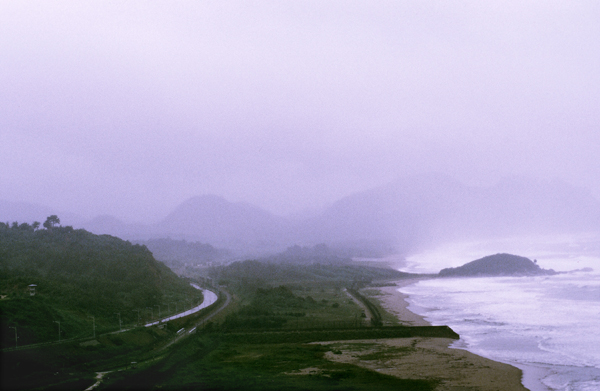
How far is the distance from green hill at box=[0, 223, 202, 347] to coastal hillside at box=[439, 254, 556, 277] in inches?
3670

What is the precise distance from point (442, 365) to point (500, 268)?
119326 millimetres

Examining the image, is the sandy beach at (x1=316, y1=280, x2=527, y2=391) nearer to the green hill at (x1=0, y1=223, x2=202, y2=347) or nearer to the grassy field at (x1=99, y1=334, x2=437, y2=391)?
the grassy field at (x1=99, y1=334, x2=437, y2=391)

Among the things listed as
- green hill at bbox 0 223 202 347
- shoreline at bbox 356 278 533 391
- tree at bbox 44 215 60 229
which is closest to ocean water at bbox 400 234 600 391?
shoreline at bbox 356 278 533 391

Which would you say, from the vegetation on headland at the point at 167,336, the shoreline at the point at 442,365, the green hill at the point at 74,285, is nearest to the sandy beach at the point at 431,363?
the shoreline at the point at 442,365

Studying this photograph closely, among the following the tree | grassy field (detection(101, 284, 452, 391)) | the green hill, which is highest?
the tree

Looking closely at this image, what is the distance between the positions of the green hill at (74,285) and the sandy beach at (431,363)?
3020 centimetres

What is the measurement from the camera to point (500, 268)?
496 feet

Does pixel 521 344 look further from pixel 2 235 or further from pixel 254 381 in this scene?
pixel 2 235

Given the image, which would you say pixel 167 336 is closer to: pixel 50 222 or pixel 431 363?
pixel 431 363

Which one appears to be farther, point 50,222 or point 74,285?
point 50,222

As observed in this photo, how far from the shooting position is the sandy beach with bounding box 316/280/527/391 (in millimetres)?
A: 38250

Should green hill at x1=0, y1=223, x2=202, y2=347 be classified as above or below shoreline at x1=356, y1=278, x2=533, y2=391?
above

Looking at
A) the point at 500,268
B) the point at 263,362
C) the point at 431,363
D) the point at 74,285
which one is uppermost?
the point at 500,268

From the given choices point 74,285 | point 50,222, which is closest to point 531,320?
point 74,285
